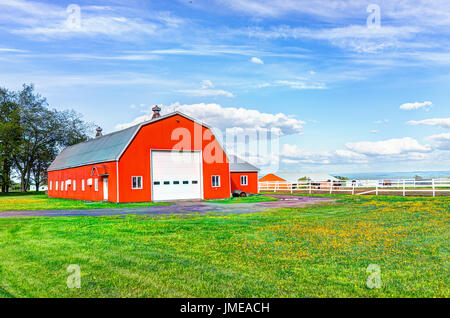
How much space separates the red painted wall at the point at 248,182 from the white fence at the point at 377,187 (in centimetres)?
343

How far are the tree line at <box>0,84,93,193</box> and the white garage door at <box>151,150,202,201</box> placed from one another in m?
36.9

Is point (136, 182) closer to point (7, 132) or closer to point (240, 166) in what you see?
point (240, 166)

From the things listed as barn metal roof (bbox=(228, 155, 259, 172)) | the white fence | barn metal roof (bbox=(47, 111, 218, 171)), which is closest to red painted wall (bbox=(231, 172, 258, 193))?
barn metal roof (bbox=(228, 155, 259, 172))

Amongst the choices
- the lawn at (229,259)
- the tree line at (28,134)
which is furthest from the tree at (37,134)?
the lawn at (229,259)

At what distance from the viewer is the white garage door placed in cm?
3065

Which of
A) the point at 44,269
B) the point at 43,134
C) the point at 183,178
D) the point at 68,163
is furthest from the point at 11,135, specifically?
the point at 44,269

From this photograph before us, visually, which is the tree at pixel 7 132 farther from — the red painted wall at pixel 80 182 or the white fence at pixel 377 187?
the white fence at pixel 377 187

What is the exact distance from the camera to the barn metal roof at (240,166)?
43.0 meters
